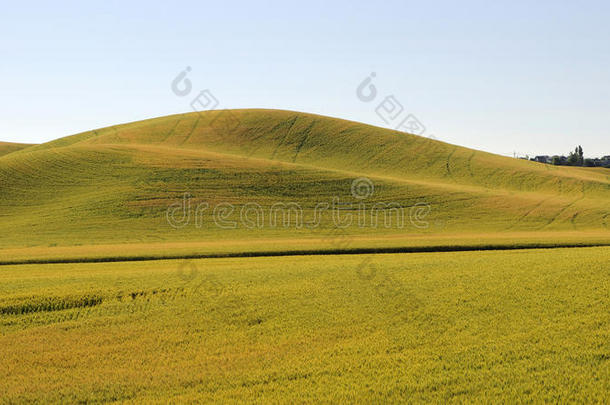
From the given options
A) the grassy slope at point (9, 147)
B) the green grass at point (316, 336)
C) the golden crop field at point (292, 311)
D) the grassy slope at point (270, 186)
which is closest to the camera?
the green grass at point (316, 336)

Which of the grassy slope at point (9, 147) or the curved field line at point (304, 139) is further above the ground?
the grassy slope at point (9, 147)

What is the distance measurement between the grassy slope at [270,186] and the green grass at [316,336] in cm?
1294

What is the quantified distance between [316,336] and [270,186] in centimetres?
3855

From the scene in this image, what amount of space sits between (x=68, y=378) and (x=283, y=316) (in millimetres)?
5451

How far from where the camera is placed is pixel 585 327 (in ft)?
36.6

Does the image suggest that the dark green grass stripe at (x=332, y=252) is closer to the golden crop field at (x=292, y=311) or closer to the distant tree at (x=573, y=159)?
the golden crop field at (x=292, y=311)

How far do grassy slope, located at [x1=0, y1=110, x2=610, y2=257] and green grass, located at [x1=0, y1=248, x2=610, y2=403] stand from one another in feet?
42.4

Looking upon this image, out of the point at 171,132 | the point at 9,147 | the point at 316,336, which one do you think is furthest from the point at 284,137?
the point at 9,147

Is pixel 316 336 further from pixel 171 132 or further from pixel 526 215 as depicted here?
pixel 171 132

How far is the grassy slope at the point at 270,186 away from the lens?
37781 mm

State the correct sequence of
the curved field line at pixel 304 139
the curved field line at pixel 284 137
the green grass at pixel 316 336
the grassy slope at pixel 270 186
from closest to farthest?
the green grass at pixel 316 336 < the grassy slope at pixel 270 186 < the curved field line at pixel 304 139 < the curved field line at pixel 284 137

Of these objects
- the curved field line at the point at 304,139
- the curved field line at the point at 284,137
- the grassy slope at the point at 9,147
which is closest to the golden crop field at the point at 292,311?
the curved field line at the point at 304,139

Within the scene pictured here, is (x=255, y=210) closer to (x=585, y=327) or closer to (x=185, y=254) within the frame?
(x=185, y=254)

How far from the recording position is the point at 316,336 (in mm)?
11609
